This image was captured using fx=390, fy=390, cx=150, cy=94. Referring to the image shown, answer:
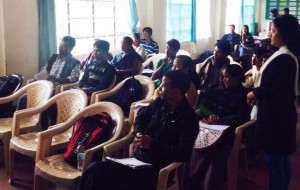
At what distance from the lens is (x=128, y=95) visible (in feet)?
11.6

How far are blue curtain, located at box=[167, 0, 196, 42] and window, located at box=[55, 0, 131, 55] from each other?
1.19 metres

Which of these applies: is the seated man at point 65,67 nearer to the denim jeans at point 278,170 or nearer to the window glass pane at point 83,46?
the window glass pane at point 83,46

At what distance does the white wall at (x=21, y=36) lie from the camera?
435 centimetres

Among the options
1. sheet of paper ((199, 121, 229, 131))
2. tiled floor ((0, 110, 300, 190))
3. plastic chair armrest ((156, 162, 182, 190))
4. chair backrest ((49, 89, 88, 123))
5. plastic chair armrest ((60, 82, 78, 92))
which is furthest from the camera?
plastic chair armrest ((60, 82, 78, 92))

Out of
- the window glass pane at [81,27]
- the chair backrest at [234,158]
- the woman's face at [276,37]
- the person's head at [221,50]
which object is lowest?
the chair backrest at [234,158]

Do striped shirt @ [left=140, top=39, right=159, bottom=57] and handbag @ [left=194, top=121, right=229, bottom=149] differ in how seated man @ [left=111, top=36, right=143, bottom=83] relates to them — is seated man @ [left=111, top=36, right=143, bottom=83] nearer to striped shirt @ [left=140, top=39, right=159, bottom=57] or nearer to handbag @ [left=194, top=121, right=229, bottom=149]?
striped shirt @ [left=140, top=39, right=159, bottom=57]

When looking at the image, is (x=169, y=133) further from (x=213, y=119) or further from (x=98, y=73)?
(x=98, y=73)

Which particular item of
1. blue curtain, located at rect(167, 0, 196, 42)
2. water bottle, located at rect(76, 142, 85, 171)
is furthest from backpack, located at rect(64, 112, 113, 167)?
blue curtain, located at rect(167, 0, 196, 42)

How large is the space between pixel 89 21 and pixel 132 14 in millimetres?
728

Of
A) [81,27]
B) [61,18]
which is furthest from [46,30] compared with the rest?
[81,27]

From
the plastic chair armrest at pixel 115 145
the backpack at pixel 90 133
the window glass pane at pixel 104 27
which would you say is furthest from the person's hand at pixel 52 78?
the window glass pane at pixel 104 27

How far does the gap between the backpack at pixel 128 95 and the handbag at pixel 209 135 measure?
3.22 ft

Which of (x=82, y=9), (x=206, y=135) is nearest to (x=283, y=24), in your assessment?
(x=206, y=135)

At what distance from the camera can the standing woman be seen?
87.4 inches
